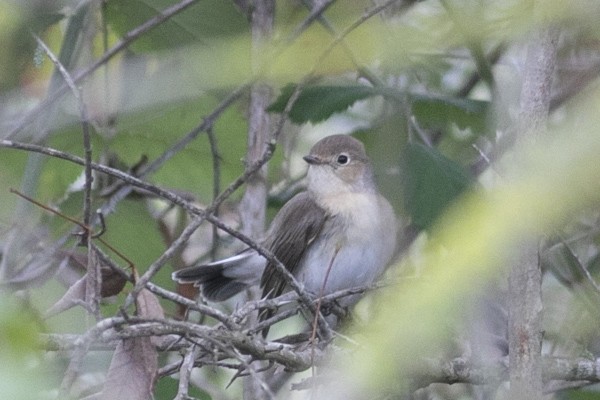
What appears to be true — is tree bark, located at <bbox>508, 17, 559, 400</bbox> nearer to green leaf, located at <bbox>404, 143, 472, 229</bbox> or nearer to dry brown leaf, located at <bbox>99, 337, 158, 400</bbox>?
dry brown leaf, located at <bbox>99, 337, 158, 400</bbox>

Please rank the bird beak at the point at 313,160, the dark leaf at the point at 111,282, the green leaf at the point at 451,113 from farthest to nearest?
1. the bird beak at the point at 313,160
2. the green leaf at the point at 451,113
3. the dark leaf at the point at 111,282

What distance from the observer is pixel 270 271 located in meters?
3.97

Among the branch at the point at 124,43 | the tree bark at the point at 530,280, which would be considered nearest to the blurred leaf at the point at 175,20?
the branch at the point at 124,43

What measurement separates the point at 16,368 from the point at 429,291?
0.78 ft

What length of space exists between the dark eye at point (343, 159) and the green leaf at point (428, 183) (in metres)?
1.41

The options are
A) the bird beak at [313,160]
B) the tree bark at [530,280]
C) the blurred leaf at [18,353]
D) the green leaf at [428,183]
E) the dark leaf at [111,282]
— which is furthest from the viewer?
the bird beak at [313,160]

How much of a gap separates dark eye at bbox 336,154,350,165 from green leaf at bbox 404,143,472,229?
1.41 meters

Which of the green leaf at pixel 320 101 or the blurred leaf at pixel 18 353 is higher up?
the green leaf at pixel 320 101

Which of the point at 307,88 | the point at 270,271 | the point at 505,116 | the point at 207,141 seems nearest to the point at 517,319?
the point at 505,116

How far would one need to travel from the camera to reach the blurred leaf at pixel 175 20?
11.5 feet

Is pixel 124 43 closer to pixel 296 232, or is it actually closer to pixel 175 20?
pixel 175 20

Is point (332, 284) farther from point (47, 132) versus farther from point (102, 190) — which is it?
point (47, 132)

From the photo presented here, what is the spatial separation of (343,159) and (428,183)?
1572 mm

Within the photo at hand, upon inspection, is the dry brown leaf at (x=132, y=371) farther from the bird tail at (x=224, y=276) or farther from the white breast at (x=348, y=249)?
the white breast at (x=348, y=249)
